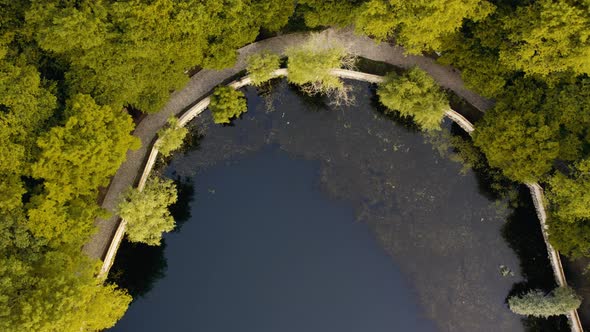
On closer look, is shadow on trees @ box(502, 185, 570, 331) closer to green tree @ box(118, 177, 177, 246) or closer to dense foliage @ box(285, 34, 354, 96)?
dense foliage @ box(285, 34, 354, 96)

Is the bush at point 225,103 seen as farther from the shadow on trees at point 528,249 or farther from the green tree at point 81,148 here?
the shadow on trees at point 528,249

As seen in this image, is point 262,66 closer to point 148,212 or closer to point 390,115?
point 390,115

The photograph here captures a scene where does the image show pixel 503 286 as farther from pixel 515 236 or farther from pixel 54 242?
pixel 54 242

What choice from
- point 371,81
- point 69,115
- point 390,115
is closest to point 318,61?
point 371,81

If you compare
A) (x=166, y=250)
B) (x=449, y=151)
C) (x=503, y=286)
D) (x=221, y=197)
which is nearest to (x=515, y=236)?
(x=503, y=286)

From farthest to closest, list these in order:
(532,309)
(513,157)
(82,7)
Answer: (532,309), (513,157), (82,7)

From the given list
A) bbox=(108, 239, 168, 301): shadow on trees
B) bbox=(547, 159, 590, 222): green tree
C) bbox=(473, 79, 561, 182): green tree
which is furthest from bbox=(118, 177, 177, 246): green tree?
bbox=(547, 159, 590, 222): green tree

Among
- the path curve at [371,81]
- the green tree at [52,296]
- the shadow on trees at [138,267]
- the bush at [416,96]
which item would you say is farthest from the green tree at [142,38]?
the shadow on trees at [138,267]
